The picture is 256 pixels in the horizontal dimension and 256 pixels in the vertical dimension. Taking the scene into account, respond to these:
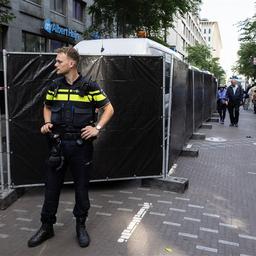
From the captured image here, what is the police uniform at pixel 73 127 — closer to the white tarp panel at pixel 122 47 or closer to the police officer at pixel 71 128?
the police officer at pixel 71 128

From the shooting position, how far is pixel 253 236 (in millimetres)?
4621

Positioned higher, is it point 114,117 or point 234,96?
point 234,96

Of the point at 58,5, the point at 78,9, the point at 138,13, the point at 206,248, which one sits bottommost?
the point at 206,248

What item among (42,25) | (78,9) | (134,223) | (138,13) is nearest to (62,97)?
(134,223)

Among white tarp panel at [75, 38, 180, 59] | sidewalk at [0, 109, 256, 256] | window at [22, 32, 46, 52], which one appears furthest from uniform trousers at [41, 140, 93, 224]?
window at [22, 32, 46, 52]

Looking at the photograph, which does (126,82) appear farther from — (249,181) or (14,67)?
(249,181)

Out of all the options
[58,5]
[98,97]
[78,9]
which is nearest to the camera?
[98,97]

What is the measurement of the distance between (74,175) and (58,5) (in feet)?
69.6

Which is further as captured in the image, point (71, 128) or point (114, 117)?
point (114, 117)

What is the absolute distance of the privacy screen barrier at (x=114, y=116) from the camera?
531 cm

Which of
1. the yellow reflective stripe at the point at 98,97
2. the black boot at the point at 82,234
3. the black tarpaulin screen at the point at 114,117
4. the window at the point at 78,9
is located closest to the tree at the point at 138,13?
the window at the point at 78,9

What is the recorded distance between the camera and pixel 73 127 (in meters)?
4.09

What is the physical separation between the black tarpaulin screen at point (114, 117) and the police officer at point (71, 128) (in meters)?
1.19

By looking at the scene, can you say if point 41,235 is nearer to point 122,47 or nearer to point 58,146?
point 58,146
